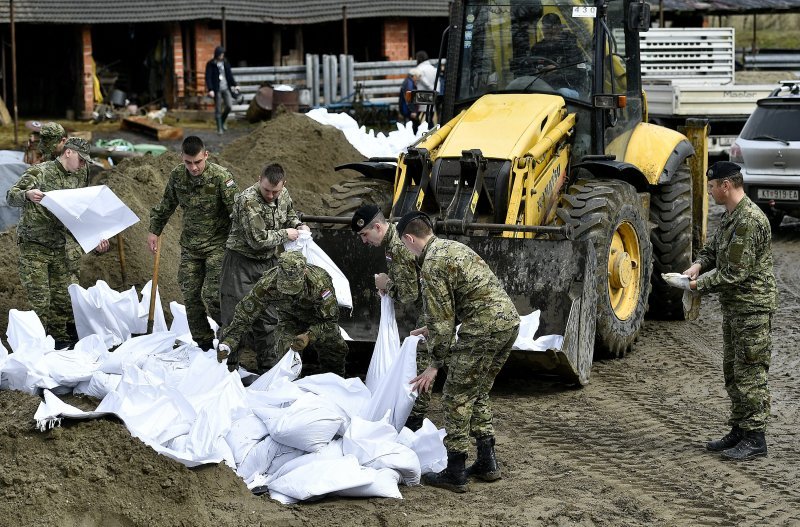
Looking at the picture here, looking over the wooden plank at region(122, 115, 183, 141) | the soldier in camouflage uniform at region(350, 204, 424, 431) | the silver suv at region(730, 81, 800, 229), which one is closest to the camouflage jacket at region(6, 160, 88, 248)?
the soldier in camouflage uniform at region(350, 204, 424, 431)

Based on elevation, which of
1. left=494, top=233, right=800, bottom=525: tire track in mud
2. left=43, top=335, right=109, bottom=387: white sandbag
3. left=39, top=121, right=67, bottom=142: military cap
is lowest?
left=494, top=233, right=800, bottom=525: tire track in mud

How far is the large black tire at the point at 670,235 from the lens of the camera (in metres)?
10.1

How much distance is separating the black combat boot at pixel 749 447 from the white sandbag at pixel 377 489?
203 centimetres

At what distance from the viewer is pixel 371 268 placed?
28.5ft

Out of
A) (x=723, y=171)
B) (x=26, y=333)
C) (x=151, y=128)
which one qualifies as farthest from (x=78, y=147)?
(x=151, y=128)

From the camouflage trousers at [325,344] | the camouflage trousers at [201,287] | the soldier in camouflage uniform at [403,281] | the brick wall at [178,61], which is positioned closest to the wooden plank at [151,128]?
the brick wall at [178,61]

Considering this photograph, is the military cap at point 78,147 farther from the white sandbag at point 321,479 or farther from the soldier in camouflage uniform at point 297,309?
the white sandbag at point 321,479

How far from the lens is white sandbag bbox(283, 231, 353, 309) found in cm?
808

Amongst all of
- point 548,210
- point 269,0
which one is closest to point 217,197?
point 548,210

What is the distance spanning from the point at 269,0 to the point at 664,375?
1880 centimetres

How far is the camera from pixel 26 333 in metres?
7.98

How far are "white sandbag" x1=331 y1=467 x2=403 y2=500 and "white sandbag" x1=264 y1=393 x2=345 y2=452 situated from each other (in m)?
0.35

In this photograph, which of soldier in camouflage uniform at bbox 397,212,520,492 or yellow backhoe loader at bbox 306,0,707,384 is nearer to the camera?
soldier in camouflage uniform at bbox 397,212,520,492

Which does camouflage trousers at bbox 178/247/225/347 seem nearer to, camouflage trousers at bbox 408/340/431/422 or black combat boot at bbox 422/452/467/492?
camouflage trousers at bbox 408/340/431/422
